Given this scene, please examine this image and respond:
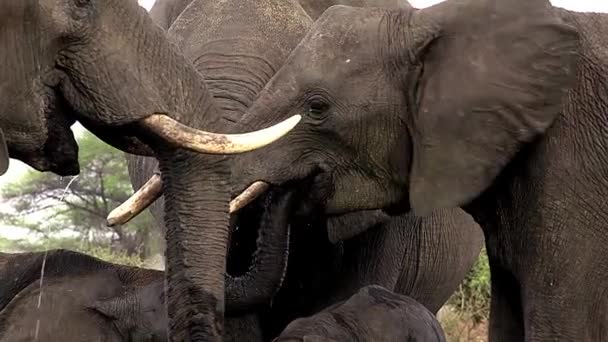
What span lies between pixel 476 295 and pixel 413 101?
498 cm

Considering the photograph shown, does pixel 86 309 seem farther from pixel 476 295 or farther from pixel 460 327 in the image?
pixel 476 295

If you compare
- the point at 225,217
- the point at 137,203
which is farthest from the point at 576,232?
the point at 137,203

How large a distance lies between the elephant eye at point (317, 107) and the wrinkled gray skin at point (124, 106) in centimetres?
33

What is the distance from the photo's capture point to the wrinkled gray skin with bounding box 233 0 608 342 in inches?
150

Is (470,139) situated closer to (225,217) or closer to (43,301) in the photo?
(225,217)

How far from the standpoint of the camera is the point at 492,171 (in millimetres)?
3865

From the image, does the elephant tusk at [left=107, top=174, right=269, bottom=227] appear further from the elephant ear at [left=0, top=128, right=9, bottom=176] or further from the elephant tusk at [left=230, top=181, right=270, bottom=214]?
the elephant ear at [left=0, top=128, right=9, bottom=176]

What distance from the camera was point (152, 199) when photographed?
404cm

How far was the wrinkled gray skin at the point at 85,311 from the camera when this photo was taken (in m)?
4.13

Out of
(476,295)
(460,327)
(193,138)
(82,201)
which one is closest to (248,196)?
(193,138)

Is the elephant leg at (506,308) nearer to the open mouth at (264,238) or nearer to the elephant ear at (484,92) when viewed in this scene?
the elephant ear at (484,92)

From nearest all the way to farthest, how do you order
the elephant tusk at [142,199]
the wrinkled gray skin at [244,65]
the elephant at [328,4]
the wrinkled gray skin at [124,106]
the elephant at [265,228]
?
the wrinkled gray skin at [124,106] < the elephant tusk at [142,199] < the wrinkled gray skin at [244,65] < the elephant at [265,228] < the elephant at [328,4]

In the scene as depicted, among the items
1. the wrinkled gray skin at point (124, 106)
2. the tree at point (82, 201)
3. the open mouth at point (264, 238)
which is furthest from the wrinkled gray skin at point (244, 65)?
the tree at point (82, 201)

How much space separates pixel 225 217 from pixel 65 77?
53cm
